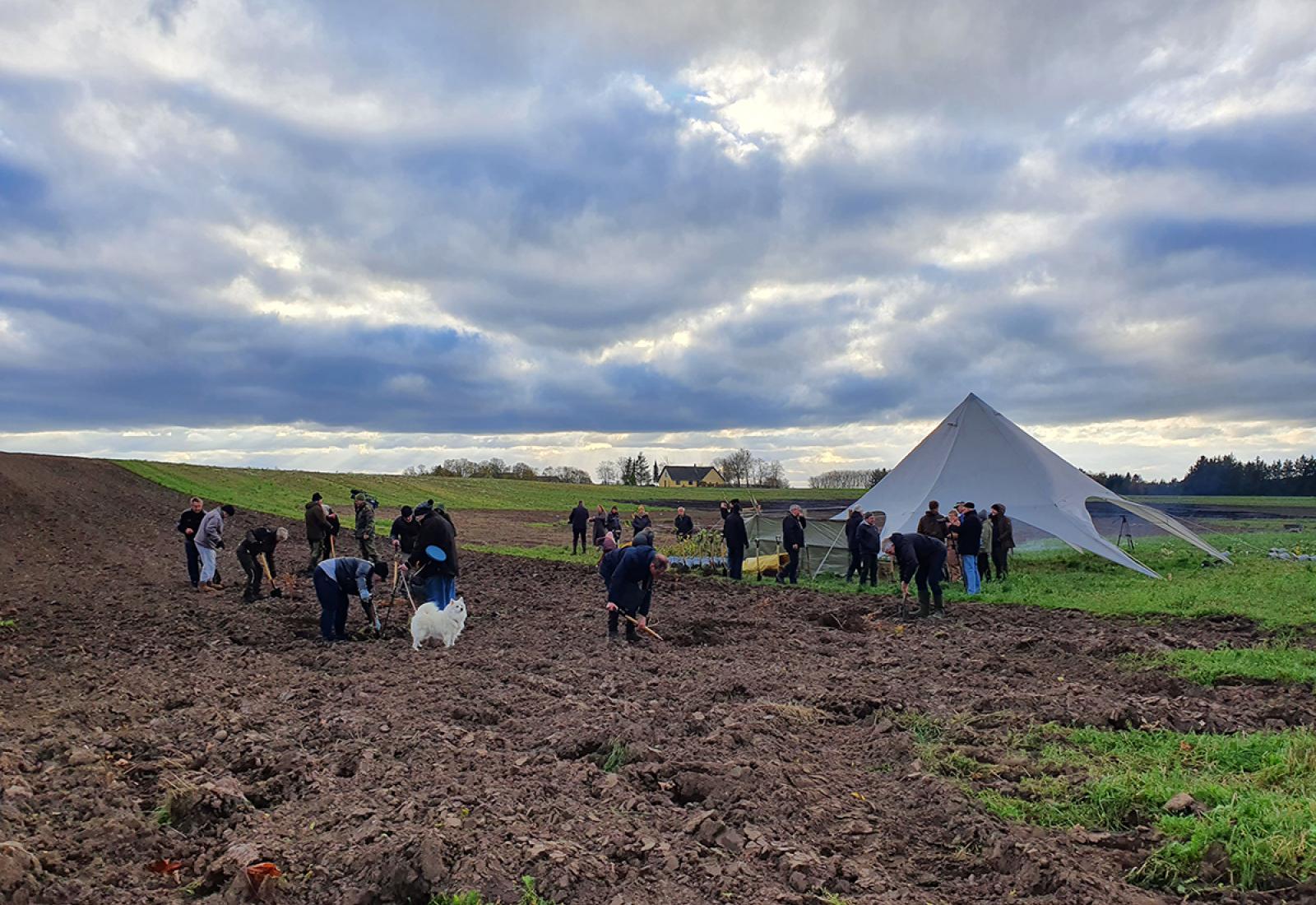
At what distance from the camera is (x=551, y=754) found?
242 inches

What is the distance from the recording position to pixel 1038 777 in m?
5.63

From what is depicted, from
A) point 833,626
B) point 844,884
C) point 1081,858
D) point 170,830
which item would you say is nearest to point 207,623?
point 170,830

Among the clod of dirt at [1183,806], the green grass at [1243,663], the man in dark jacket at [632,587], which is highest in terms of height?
the man in dark jacket at [632,587]

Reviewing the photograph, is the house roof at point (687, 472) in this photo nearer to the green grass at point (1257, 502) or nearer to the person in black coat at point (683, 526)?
the green grass at point (1257, 502)

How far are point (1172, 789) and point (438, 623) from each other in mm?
7630

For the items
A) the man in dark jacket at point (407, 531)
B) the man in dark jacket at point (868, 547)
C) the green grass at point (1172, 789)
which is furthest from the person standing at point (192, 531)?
the green grass at point (1172, 789)

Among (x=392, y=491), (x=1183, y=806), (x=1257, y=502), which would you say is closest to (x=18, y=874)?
(x=1183, y=806)

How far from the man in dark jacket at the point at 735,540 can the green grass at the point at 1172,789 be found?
11.4 meters

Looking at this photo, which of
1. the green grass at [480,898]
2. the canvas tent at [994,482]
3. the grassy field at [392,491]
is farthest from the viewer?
the grassy field at [392,491]

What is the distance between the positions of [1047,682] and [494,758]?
547 cm

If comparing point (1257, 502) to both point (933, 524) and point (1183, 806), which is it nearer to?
point (933, 524)

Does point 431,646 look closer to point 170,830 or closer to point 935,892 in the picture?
point 170,830

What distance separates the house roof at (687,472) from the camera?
112375mm

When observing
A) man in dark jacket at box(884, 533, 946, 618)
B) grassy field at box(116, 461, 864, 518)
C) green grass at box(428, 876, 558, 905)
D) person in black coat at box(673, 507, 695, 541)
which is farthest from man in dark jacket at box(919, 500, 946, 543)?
grassy field at box(116, 461, 864, 518)
